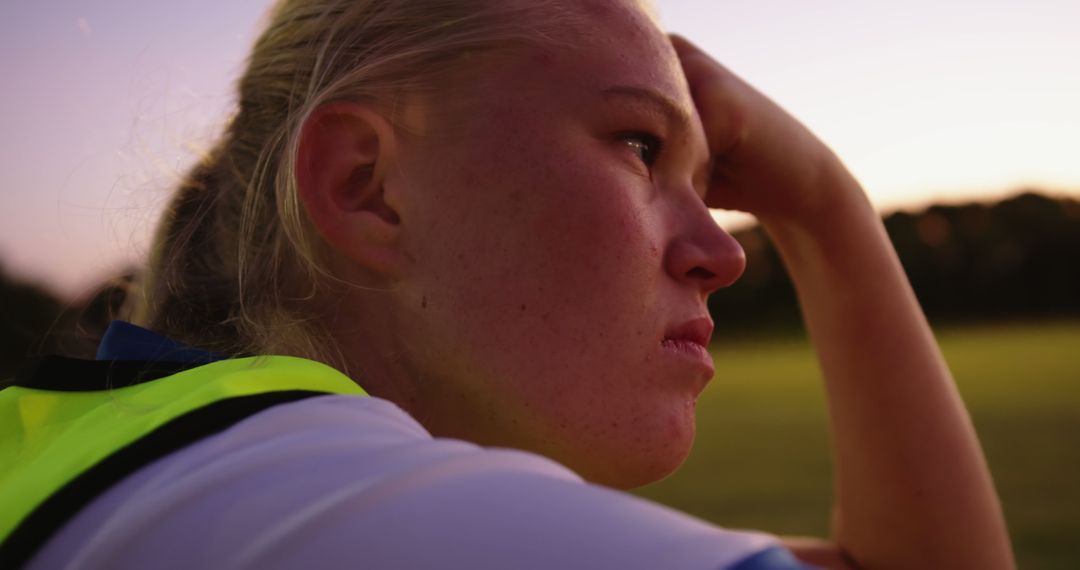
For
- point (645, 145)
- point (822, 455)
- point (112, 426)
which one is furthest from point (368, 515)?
point (822, 455)

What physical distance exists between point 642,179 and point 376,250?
0.50m

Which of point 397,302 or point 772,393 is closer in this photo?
point 397,302

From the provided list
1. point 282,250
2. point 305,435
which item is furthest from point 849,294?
point 305,435

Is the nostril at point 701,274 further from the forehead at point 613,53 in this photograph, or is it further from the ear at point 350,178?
the ear at point 350,178

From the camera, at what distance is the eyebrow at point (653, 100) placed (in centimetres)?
169

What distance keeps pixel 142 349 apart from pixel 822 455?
8.65m

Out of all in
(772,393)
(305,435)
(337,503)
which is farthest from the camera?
(772,393)

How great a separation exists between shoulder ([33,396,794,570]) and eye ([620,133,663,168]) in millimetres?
964

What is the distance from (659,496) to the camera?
775cm

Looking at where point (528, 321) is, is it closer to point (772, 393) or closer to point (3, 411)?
point (3, 411)

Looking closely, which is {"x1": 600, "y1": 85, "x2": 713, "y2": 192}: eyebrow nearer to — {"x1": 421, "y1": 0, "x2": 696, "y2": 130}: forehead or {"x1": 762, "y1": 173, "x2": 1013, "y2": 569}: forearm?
{"x1": 421, "y1": 0, "x2": 696, "y2": 130}: forehead

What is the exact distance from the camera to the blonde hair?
1685mm

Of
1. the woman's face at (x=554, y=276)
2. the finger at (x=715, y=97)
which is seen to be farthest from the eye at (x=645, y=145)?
the finger at (x=715, y=97)

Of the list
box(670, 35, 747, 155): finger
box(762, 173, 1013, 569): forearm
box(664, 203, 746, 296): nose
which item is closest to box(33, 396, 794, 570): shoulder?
box(664, 203, 746, 296): nose
